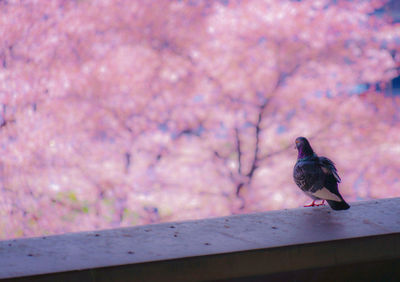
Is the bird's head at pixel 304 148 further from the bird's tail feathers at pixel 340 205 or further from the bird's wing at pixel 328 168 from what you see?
the bird's tail feathers at pixel 340 205

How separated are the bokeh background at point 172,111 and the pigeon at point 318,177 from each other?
5.68 ft

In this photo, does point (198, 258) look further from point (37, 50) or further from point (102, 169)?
point (37, 50)

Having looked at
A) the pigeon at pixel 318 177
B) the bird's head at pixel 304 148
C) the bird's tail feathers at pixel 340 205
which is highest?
the bird's head at pixel 304 148

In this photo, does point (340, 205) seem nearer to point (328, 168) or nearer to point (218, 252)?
point (328, 168)

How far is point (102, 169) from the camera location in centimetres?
379

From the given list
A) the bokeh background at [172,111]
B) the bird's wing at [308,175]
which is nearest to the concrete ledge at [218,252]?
the bird's wing at [308,175]

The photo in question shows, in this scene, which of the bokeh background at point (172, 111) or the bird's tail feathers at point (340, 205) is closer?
the bird's tail feathers at point (340, 205)

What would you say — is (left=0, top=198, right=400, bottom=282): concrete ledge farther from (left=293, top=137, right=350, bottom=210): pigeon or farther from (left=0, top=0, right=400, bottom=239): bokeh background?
(left=0, top=0, right=400, bottom=239): bokeh background

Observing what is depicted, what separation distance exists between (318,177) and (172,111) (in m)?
2.11

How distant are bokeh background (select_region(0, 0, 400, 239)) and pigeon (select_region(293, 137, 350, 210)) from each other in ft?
5.68

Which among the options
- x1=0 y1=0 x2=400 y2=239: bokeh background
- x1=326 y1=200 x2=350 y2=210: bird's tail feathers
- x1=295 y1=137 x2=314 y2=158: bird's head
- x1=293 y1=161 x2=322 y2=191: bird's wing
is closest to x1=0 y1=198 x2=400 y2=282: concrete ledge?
x1=326 y1=200 x2=350 y2=210: bird's tail feathers

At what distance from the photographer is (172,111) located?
3816 millimetres

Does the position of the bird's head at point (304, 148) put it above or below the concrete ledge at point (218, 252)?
above

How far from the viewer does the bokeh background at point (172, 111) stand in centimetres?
379
